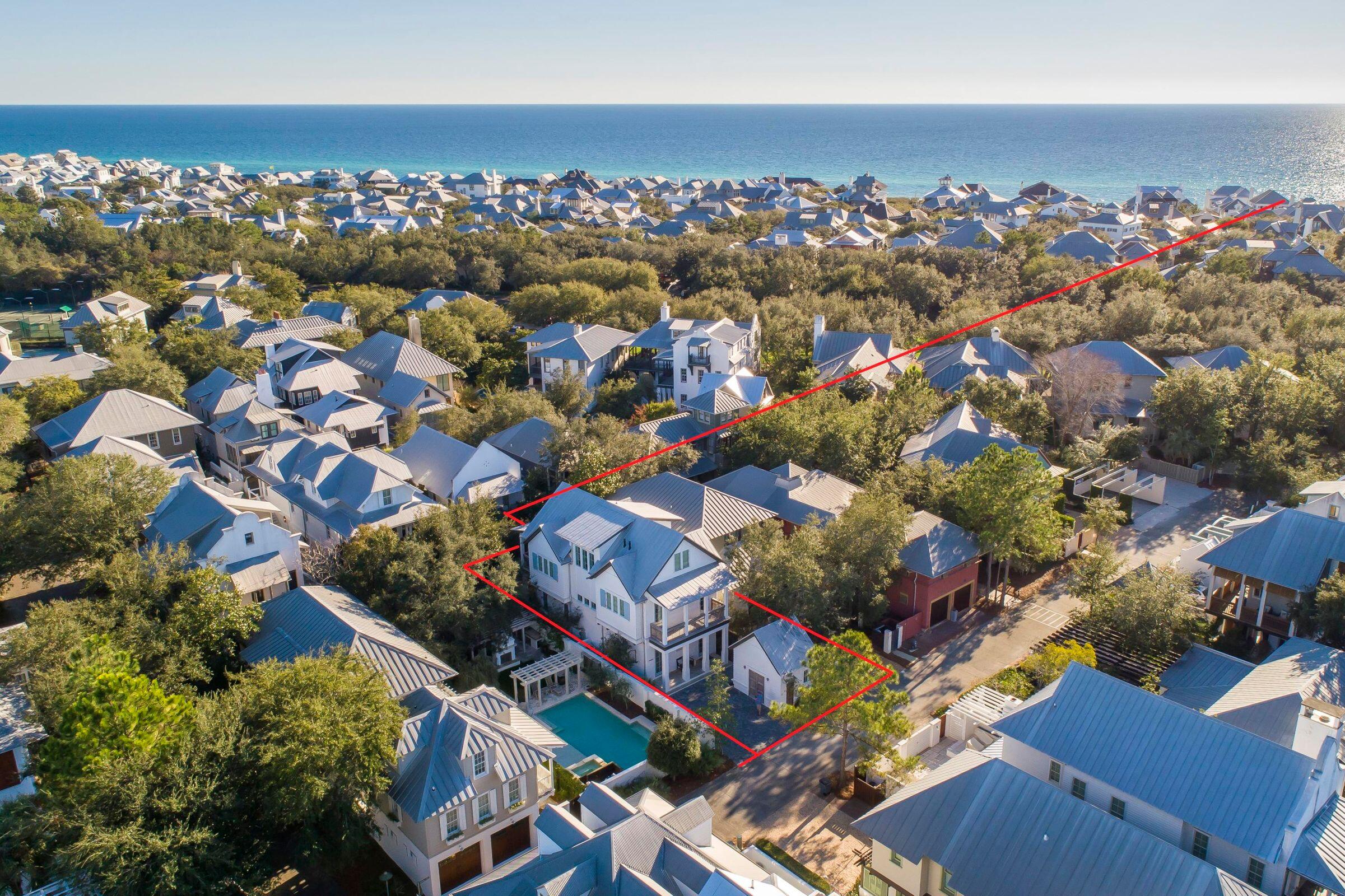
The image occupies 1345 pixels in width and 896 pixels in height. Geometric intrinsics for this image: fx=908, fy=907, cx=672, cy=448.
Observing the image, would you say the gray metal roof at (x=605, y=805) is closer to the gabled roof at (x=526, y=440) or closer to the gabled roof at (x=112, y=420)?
the gabled roof at (x=526, y=440)

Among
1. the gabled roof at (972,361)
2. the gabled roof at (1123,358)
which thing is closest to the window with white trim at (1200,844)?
the gabled roof at (972,361)

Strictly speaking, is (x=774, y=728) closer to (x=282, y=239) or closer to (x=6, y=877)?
(x=6, y=877)

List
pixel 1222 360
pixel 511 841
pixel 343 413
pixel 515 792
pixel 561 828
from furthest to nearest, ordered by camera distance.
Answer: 1. pixel 1222 360
2. pixel 343 413
3. pixel 511 841
4. pixel 515 792
5. pixel 561 828

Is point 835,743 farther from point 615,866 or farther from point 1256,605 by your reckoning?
point 1256,605

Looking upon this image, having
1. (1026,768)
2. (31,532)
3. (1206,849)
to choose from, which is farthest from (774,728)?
(31,532)

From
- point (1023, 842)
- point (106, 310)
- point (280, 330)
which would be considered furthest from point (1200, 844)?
point (106, 310)

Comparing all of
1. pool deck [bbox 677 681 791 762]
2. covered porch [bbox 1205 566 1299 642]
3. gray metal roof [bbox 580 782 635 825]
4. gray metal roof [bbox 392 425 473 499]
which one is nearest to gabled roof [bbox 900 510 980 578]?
pool deck [bbox 677 681 791 762]

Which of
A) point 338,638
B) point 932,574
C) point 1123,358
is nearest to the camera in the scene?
point 338,638
